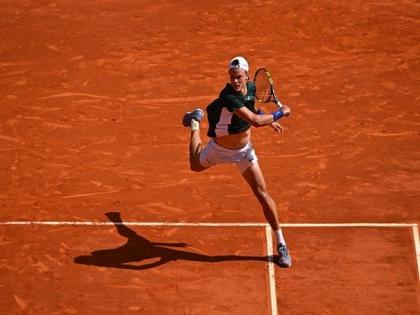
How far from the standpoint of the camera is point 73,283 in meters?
11.0

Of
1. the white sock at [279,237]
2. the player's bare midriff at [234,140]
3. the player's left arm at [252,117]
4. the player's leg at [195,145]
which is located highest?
the player's left arm at [252,117]

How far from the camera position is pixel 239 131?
10805 mm

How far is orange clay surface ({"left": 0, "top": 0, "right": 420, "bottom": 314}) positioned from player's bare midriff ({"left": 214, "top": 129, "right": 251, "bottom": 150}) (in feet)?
5.04

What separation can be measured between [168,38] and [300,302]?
8.05 meters

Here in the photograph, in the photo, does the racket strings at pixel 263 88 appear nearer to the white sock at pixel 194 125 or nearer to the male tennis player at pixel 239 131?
the male tennis player at pixel 239 131

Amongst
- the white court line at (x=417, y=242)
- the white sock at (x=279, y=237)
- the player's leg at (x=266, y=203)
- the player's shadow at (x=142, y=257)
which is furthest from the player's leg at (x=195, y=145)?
the white court line at (x=417, y=242)

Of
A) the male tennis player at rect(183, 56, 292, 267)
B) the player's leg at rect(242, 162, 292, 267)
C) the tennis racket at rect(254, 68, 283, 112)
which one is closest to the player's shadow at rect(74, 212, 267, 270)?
the player's leg at rect(242, 162, 292, 267)

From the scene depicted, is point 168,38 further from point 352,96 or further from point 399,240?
point 399,240

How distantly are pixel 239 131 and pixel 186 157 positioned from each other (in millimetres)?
2920

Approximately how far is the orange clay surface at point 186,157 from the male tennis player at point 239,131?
933 mm

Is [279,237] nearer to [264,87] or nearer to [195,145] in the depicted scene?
[195,145]

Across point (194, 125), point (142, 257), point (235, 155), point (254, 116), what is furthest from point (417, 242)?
point (142, 257)

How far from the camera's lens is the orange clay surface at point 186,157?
11.0 m

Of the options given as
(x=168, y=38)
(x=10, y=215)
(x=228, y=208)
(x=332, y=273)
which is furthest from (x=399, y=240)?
(x=168, y=38)
